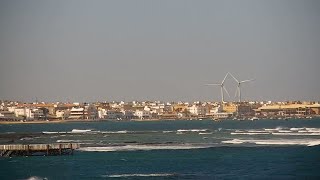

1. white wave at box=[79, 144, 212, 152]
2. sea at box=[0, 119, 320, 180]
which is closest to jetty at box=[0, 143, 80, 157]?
sea at box=[0, 119, 320, 180]

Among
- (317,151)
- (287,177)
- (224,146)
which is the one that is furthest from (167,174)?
(224,146)

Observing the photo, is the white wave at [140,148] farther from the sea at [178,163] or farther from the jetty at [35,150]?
the jetty at [35,150]

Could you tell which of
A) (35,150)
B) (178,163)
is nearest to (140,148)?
(35,150)

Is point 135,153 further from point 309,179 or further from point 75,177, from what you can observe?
point 309,179

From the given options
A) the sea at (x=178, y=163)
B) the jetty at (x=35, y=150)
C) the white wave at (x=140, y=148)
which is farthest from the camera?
the white wave at (x=140, y=148)

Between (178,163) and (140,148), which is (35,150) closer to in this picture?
(140,148)

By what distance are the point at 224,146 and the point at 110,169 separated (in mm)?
22251

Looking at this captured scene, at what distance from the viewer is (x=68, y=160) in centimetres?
6309

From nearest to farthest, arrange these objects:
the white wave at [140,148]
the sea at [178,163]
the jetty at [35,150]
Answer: the sea at [178,163]
the jetty at [35,150]
the white wave at [140,148]

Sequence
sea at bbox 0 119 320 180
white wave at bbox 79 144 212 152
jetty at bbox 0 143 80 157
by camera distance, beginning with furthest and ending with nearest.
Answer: white wave at bbox 79 144 212 152 → jetty at bbox 0 143 80 157 → sea at bbox 0 119 320 180

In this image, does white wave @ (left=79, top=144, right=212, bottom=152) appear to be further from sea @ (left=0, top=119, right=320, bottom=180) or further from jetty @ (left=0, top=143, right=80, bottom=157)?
jetty @ (left=0, top=143, right=80, bottom=157)

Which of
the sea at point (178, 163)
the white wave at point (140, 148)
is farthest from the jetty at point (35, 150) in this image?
the white wave at point (140, 148)

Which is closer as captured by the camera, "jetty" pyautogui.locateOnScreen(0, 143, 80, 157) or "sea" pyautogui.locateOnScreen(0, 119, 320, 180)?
"sea" pyautogui.locateOnScreen(0, 119, 320, 180)

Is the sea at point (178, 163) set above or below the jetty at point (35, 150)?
below
